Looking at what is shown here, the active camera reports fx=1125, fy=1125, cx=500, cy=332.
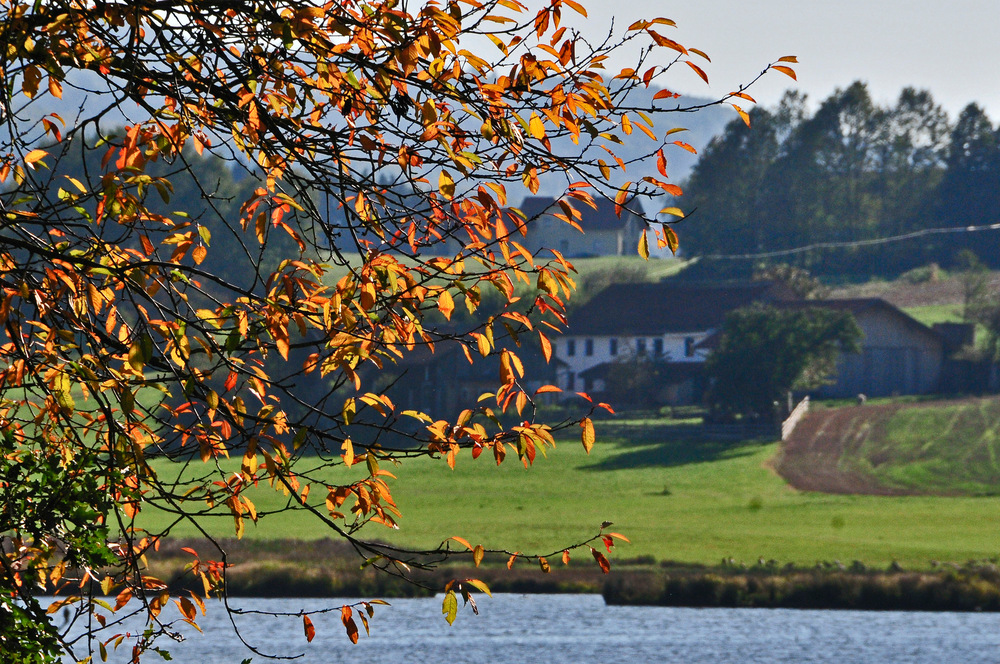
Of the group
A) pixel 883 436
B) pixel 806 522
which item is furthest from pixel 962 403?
pixel 806 522

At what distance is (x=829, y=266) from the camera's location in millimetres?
81938

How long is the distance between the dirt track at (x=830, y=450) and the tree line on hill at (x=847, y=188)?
27812mm

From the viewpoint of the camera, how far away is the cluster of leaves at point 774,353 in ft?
157

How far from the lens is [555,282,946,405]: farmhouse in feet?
185

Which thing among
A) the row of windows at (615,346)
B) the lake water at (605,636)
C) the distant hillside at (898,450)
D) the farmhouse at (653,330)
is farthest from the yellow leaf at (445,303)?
the row of windows at (615,346)

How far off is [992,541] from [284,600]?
2215cm

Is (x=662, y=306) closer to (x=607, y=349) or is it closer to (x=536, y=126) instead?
(x=607, y=349)

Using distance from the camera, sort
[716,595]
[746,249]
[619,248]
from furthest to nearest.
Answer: [619,248]
[746,249]
[716,595]

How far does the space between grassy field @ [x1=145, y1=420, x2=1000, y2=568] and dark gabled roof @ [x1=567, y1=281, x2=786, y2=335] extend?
13693 millimetres

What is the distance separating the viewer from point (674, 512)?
43094 millimetres

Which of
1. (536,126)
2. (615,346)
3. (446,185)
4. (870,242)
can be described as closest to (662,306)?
(615,346)

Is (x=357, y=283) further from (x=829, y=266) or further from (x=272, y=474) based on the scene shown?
(x=829, y=266)

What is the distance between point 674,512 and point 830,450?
30.0 feet

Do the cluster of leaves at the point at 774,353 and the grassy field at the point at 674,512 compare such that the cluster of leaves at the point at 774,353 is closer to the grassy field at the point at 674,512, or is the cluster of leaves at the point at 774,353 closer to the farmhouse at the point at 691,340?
the grassy field at the point at 674,512
